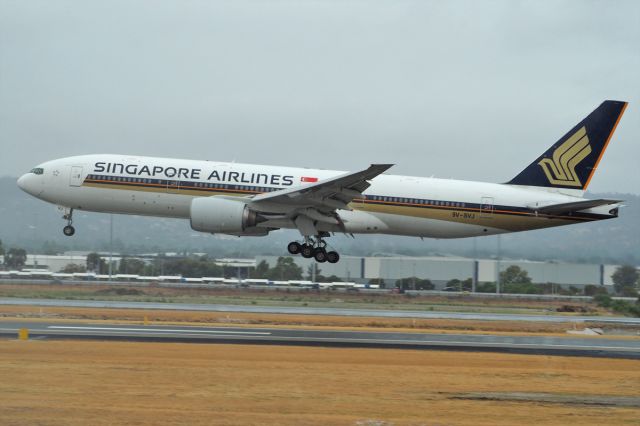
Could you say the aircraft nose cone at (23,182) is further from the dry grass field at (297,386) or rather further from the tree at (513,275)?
the tree at (513,275)

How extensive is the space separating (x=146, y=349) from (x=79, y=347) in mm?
2043

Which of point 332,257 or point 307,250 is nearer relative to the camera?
point 332,257

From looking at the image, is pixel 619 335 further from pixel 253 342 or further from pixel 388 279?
pixel 388 279

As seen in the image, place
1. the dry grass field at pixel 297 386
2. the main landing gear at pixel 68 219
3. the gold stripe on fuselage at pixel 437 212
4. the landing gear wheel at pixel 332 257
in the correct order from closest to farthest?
the dry grass field at pixel 297 386, the gold stripe on fuselage at pixel 437 212, the landing gear wheel at pixel 332 257, the main landing gear at pixel 68 219

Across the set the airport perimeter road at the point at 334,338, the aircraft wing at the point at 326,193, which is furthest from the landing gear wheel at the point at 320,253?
the airport perimeter road at the point at 334,338

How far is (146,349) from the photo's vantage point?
25.4 m

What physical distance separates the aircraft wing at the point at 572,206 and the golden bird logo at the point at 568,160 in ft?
6.96

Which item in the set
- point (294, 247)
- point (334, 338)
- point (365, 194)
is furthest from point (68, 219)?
point (334, 338)

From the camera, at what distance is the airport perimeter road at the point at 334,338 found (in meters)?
28.5

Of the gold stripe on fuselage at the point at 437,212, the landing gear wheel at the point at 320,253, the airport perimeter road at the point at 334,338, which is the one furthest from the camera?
the landing gear wheel at the point at 320,253

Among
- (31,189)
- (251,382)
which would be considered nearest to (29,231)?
(31,189)

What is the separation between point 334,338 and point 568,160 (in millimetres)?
16453

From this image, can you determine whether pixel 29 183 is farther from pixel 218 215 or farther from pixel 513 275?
pixel 513 275

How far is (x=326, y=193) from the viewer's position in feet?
121
